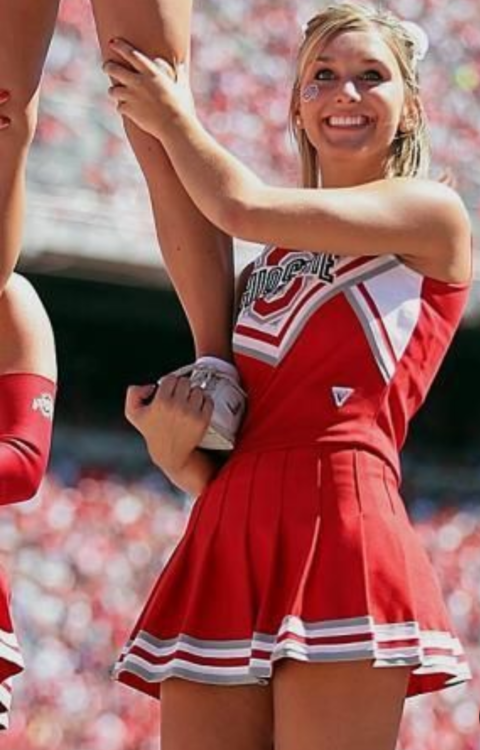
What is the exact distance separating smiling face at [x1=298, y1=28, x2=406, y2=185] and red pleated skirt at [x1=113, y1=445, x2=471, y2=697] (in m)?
0.37

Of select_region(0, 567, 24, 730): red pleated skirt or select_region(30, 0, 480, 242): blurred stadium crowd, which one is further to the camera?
select_region(30, 0, 480, 242): blurred stadium crowd

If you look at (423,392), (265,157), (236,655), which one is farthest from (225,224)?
(265,157)

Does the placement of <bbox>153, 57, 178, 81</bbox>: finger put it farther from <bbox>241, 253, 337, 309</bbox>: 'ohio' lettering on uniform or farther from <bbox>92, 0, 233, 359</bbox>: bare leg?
<bbox>241, 253, 337, 309</bbox>: 'ohio' lettering on uniform

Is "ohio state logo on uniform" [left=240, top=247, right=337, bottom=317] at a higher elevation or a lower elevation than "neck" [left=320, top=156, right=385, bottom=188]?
lower

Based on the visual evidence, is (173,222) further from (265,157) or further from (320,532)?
(265,157)

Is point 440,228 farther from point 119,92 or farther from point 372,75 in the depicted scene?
point 119,92

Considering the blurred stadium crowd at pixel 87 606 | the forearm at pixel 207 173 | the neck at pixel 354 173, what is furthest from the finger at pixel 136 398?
the blurred stadium crowd at pixel 87 606

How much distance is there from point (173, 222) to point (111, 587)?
3463mm

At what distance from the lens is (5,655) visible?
2193 millimetres

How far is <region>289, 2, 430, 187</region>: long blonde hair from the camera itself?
2324mm

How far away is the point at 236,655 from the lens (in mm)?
2121

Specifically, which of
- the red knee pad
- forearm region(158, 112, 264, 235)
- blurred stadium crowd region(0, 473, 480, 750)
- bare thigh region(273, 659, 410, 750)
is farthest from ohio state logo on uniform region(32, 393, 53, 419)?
blurred stadium crowd region(0, 473, 480, 750)

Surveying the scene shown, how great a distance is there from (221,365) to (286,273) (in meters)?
0.13

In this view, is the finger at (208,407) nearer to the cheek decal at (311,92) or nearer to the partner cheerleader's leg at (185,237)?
the partner cheerleader's leg at (185,237)
